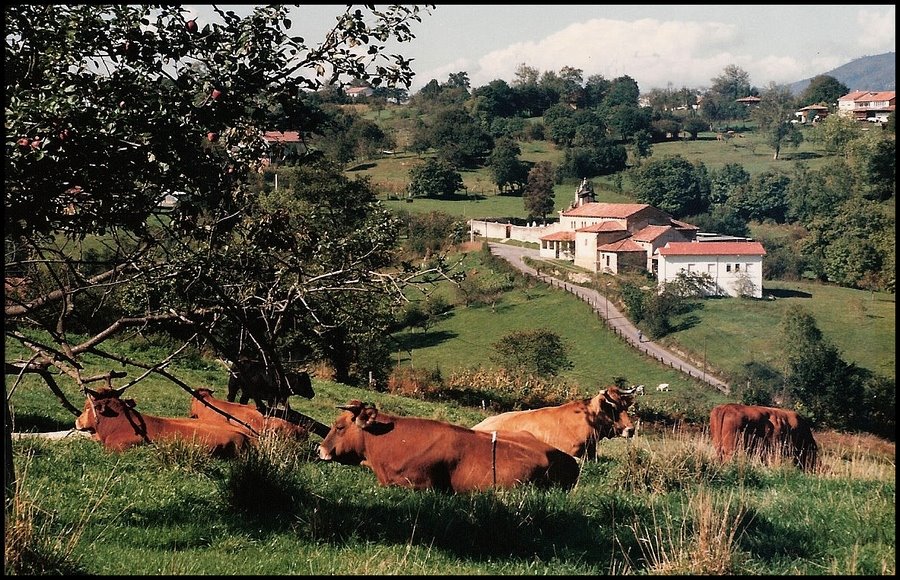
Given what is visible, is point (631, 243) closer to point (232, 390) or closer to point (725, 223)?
point (725, 223)

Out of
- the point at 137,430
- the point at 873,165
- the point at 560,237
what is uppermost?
the point at 137,430

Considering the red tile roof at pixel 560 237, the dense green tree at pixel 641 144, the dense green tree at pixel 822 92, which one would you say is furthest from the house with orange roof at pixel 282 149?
the dense green tree at pixel 822 92

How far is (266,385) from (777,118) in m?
159

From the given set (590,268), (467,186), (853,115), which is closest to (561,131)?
(467,186)

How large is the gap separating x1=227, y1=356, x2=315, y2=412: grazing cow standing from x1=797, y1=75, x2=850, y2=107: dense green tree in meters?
179

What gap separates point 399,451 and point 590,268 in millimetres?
84823

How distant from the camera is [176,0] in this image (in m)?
6.43

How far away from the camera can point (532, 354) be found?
56.2m

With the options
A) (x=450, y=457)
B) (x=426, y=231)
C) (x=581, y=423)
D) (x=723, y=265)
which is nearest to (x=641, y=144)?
(x=723, y=265)

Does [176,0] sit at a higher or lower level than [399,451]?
higher

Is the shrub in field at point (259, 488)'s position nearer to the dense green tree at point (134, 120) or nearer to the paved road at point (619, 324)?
the dense green tree at point (134, 120)

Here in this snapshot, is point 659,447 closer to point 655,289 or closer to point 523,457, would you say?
point 523,457

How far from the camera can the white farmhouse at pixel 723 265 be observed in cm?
8388

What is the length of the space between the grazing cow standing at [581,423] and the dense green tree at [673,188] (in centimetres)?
10732
